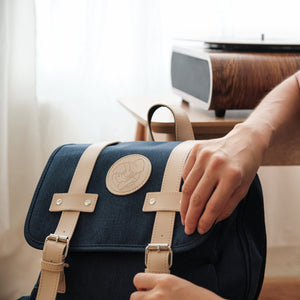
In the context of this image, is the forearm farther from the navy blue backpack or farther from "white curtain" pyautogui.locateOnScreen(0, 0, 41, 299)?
"white curtain" pyautogui.locateOnScreen(0, 0, 41, 299)

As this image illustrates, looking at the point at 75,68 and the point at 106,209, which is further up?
the point at 75,68

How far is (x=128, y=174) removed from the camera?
762 millimetres

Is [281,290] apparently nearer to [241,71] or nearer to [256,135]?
[241,71]

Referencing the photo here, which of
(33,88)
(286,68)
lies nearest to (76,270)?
(286,68)

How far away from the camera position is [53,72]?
1.50 metres

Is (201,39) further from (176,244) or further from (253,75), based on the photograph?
(176,244)

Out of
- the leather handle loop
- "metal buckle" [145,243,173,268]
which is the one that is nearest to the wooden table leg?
the leather handle loop

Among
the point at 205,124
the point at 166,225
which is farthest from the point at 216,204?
the point at 205,124

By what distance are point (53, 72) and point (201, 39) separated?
0.56 meters

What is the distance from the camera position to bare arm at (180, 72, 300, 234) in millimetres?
594

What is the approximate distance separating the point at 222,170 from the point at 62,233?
286mm

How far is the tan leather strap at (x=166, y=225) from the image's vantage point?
0.67 m

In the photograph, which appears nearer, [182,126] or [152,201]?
[152,201]

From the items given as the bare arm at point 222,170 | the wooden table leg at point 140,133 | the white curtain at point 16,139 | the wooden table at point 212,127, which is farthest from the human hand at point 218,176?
the white curtain at point 16,139
